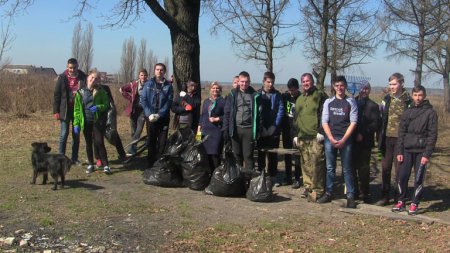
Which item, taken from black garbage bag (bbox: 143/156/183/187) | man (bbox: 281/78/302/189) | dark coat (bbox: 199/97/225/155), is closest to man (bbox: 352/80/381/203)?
man (bbox: 281/78/302/189)

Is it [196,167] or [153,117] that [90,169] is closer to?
[153,117]

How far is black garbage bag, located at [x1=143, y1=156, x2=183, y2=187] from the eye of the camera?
778 cm

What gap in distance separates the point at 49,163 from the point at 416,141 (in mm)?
5139

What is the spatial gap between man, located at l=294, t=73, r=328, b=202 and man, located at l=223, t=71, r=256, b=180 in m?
0.75

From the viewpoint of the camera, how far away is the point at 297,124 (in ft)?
24.4

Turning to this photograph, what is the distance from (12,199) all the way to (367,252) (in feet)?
15.3

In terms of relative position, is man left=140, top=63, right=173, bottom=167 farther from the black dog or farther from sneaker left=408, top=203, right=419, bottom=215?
sneaker left=408, top=203, right=419, bottom=215

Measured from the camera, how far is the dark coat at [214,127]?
7898mm

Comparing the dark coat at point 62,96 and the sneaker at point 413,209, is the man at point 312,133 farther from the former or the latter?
the dark coat at point 62,96

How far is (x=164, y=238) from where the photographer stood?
5203mm

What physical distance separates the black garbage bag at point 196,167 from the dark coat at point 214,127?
0.18m

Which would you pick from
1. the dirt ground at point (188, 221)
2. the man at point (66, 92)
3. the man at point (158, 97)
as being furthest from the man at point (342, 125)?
the man at point (66, 92)

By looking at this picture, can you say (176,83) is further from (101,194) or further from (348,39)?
(348,39)

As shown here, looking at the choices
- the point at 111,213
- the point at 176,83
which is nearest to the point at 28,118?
the point at 176,83
